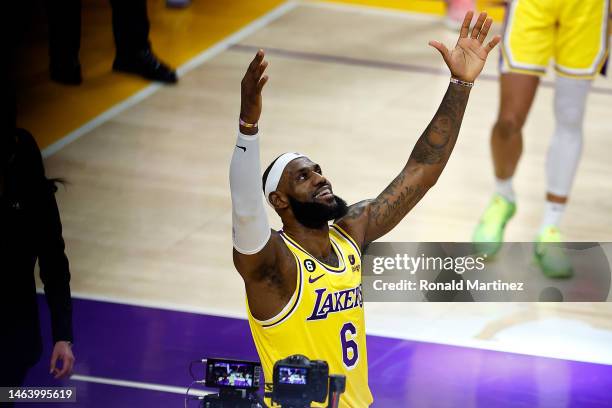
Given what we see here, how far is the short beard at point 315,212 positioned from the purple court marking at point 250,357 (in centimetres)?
138

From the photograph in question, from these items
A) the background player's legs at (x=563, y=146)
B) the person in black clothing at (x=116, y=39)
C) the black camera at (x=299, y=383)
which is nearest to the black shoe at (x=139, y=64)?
the person in black clothing at (x=116, y=39)

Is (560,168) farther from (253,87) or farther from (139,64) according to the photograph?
(253,87)

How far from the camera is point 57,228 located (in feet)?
12.6

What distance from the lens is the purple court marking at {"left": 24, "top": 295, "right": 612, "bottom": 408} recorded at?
200 inches

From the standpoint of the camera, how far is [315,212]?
3857mm

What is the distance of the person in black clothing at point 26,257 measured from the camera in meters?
3.66

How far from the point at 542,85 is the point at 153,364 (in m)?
4.90

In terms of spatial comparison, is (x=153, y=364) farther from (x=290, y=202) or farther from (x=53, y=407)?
(x=290, y=202)

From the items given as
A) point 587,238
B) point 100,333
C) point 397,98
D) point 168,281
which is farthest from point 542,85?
point 100,333

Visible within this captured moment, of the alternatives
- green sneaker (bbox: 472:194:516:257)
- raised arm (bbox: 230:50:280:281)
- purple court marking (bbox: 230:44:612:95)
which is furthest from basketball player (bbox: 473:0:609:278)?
purple court marking (bbox: 230:44:612:95)

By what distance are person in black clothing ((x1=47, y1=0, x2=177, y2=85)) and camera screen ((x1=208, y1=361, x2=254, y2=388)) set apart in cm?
160

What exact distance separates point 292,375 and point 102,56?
3.81 m

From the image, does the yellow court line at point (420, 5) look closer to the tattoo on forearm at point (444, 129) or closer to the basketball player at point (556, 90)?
the basketball player at point (556, 90)

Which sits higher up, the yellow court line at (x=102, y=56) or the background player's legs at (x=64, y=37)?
the background player's legs at (x=64, y=37)
